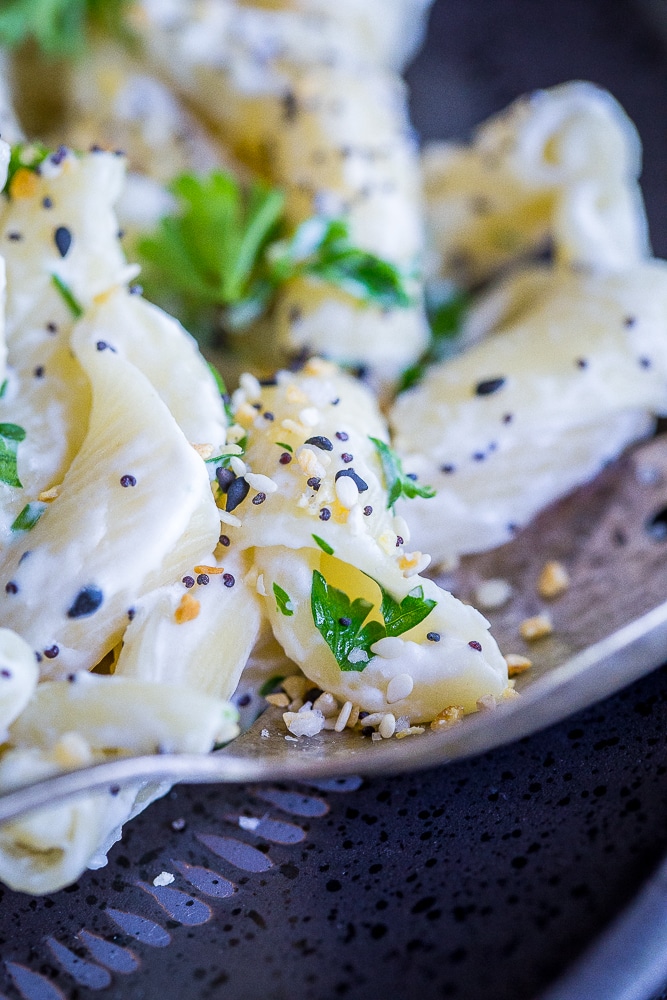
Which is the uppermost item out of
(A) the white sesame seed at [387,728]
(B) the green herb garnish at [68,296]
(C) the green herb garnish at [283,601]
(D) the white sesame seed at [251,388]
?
(B) the green herb garnish at [68,296]

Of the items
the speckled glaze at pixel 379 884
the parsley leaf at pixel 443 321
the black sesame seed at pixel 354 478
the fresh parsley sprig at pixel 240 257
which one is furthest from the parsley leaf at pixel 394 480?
the parsley leaf at pixel 443 321

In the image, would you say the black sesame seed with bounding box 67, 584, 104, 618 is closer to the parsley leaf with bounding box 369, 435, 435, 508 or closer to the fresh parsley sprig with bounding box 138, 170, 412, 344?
the parsley leaf with bounding box 369, 435, 435, 508

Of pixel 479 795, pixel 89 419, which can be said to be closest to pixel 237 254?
pixel 89 419

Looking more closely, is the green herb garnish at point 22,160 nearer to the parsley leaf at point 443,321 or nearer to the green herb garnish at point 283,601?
the green herb garnish at point 283,601

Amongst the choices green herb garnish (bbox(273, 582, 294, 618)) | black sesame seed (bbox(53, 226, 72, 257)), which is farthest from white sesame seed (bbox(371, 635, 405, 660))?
black sesame seed (bbox(53, 226, 72, 257))

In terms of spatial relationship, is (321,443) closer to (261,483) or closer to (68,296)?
(261,483)
